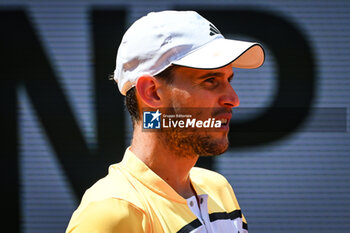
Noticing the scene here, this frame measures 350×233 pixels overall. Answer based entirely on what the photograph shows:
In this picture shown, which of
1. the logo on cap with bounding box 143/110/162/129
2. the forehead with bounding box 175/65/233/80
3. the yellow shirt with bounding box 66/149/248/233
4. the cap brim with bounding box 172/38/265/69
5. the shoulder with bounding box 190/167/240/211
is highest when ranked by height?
the cap brim with bounding box 172/38/265/69

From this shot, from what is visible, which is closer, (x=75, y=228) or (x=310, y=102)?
(x=75, y=228)

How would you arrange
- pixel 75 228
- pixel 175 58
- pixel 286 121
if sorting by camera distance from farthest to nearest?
pixel 286 121 → pixel 175 58 → pixel 75 228

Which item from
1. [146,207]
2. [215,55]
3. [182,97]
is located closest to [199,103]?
[182,97]

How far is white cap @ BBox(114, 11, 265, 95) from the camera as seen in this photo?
4.16 feet

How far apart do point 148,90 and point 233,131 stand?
2898 mm

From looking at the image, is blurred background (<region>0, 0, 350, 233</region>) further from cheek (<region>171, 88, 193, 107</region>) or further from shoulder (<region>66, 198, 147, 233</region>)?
shoulder (<region>66, 198, 147, 233</region>)

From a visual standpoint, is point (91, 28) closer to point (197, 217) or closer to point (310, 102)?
point (310, 102)

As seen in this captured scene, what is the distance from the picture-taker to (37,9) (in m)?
4.18

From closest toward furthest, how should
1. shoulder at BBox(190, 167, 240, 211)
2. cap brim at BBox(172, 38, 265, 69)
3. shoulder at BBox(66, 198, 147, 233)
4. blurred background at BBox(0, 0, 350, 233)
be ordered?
shoulder at BBox(66, 198, 147, 233), cap brim at BBox(172, 38, 265, 69), shoulder at BBox(190, 167, 240, 211), blurred background at BBox(0, 0, 350, 233)

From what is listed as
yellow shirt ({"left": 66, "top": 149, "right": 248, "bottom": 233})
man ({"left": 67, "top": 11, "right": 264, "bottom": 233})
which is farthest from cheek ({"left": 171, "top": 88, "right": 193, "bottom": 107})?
yellow shirt ({"left": 66, "top": 149, "right": 248, "bottom": 233})

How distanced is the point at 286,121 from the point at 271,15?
107 cm

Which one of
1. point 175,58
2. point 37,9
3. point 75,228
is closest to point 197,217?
point 75,228

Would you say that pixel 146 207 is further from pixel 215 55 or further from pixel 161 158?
pixel 215 55

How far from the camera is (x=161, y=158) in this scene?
1.34 metres
